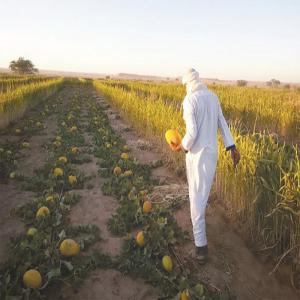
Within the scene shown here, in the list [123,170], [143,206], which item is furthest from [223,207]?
[123,170]

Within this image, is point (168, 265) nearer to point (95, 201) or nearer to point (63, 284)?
point (63, 284)

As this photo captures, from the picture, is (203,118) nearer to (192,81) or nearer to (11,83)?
(192,81)

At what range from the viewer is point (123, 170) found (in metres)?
5.64

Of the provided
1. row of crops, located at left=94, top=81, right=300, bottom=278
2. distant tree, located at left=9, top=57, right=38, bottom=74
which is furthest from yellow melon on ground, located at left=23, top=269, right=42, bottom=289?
distant tree, located at left=9, top=57, right=38, bottom=74

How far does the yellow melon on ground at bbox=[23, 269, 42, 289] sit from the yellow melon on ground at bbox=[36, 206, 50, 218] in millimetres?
1118

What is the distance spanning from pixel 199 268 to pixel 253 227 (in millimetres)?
839

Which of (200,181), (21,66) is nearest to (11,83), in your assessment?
(200,181)

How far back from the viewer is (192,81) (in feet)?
10.4

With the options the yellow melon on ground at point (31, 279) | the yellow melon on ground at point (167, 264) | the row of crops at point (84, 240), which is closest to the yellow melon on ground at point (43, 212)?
the row of crops at point (84, 240)

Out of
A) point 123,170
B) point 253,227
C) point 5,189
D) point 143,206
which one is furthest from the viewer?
point 123,170

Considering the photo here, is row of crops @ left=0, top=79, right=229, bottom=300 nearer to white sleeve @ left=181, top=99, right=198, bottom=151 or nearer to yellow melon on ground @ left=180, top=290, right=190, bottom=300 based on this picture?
yellow melon on ground @ left=180, top=290, right=190, bottom=300

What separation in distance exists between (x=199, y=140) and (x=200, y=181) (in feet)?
1.28

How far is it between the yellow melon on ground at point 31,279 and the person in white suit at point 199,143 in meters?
1.50

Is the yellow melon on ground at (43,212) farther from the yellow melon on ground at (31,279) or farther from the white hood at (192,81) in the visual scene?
the white hood at (192,81)
